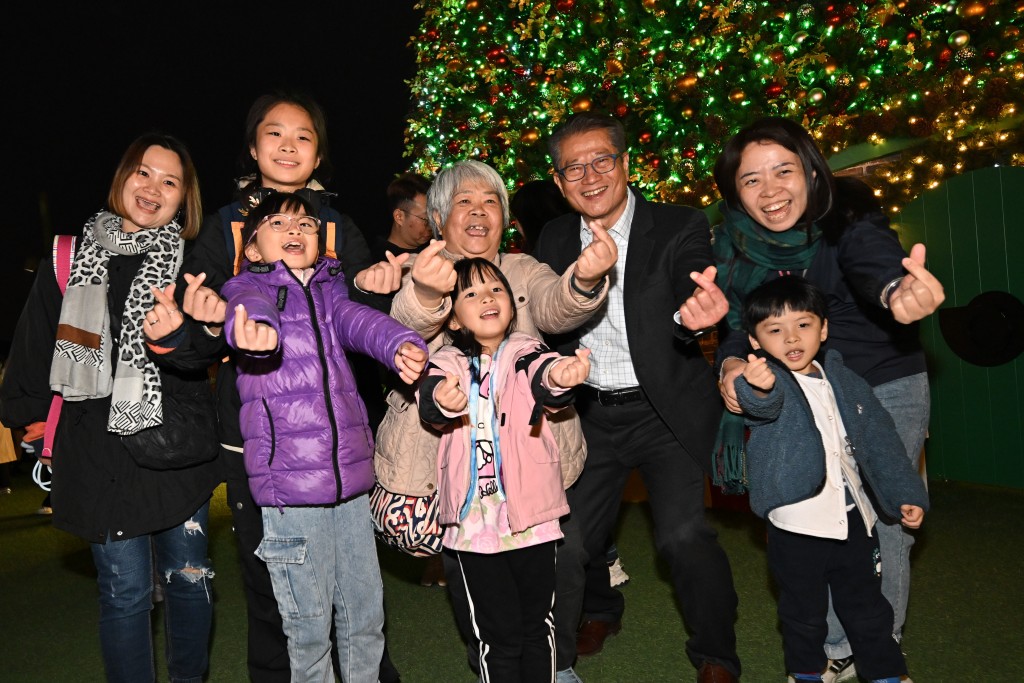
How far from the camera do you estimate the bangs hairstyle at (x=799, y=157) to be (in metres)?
2.80

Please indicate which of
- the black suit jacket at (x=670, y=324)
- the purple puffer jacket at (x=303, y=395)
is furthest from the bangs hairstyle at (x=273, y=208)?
the black suit jacket at (x=670, y=324)

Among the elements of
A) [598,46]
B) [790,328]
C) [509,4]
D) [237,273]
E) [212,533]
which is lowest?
[212,533]

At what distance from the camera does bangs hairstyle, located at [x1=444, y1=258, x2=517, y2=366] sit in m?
2.74

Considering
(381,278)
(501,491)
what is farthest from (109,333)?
(501,491)

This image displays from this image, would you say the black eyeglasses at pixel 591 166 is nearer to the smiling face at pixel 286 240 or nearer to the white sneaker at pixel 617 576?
the smiling face at pixel 286 240

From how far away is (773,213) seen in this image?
9.25ft

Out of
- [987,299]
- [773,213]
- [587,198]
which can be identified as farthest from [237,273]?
[987,299]

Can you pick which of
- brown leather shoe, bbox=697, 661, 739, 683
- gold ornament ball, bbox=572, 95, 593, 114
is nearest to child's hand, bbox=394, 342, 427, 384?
brown leather shoe, bbox=697, 661, 739, 683

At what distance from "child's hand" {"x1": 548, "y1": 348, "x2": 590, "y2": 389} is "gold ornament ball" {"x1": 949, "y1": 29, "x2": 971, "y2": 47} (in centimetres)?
456

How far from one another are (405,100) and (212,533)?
1038cm

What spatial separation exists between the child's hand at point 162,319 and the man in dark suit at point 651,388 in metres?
1.37

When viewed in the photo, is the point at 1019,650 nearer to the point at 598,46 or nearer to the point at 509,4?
the point at 598,46

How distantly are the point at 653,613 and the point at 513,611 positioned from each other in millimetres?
1402

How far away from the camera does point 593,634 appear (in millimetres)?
3479
